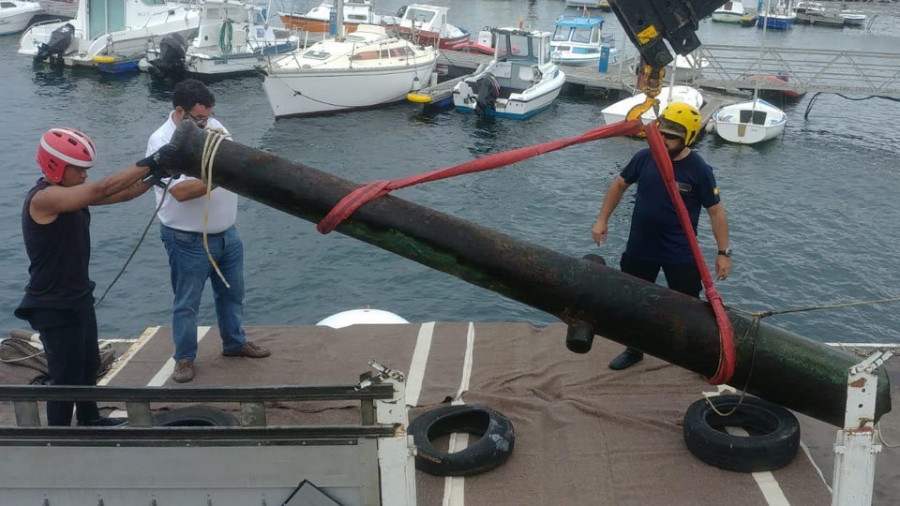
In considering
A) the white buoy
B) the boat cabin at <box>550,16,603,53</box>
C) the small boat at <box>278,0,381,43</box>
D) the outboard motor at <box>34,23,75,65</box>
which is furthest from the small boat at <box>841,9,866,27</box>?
the white buoy

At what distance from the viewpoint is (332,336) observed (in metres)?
7.12

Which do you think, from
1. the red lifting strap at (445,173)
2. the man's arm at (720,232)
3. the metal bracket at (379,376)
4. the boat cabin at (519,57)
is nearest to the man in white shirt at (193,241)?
the red lifting strap at (445,173)

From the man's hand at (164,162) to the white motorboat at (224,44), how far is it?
32755 millimetres

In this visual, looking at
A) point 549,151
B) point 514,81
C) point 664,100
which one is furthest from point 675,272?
point 514,81

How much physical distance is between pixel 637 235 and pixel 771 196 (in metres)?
18.3

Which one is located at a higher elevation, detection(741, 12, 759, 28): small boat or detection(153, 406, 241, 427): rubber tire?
detection(741, 12, 759, 28): small boat

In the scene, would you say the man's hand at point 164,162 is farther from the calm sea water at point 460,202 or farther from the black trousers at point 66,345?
the calm sea water at point 460,202

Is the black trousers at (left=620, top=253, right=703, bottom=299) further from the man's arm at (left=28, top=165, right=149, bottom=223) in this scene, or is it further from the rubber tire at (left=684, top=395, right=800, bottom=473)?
the man's arm at (left=28, top=165, right=149, bottom=223)

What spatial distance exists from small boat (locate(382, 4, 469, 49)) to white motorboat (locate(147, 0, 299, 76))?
6.23 metres

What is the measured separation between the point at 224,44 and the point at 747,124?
75.6 ft

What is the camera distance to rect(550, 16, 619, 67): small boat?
40156mm

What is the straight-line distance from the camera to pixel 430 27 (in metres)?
42.8

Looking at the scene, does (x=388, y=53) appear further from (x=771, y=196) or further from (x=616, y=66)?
(x=771, y=196)

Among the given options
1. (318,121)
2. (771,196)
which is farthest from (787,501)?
(318,121)
